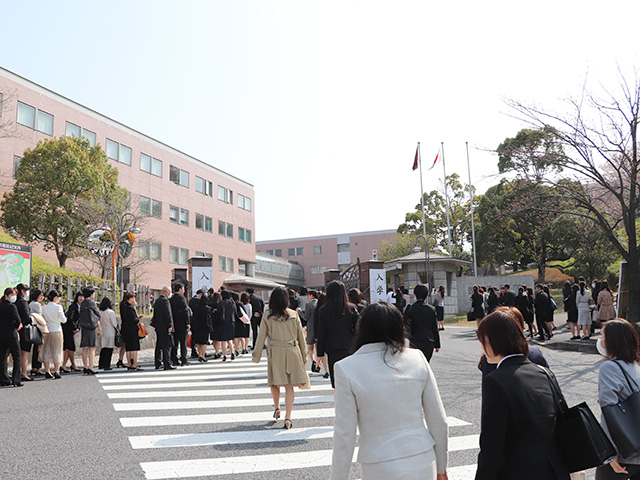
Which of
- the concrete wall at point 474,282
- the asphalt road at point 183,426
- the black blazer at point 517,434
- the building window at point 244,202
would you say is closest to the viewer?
the black blazer at point 517,434

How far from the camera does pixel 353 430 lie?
2637 millimetres

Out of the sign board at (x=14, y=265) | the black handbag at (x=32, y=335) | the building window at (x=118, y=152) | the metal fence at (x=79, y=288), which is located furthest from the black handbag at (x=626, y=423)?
the building window at (x=118, y=152)

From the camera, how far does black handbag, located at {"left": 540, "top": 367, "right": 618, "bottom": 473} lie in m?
2.61

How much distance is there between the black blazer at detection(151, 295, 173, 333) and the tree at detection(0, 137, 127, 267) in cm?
1431

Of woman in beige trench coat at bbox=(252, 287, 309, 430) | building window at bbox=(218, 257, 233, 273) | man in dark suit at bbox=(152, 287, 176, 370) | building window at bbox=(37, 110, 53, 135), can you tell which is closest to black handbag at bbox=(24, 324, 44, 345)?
man in dark suit at bbox=(152, 287, 176, 370)

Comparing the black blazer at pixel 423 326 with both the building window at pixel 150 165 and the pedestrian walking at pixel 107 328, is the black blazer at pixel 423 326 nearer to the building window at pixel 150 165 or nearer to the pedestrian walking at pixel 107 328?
the pedestrian walking at pixel 107 328

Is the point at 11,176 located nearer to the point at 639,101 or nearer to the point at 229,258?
the point at 229,258

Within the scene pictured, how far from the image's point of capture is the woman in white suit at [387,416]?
8.60 feet

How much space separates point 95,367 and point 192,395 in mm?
5779

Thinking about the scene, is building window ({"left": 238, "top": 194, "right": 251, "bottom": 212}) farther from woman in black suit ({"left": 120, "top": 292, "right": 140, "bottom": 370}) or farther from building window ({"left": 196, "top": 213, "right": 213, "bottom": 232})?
woman in black suit ({"left": 120, "top": 292, "right": 140, "bottom": 370})

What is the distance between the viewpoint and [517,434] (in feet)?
8.61

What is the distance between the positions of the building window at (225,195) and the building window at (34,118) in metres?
19.0

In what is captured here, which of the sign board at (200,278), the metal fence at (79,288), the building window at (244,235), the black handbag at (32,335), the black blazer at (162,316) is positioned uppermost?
the building window at (244,235)

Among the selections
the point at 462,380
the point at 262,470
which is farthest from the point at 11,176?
the point at 262,470
